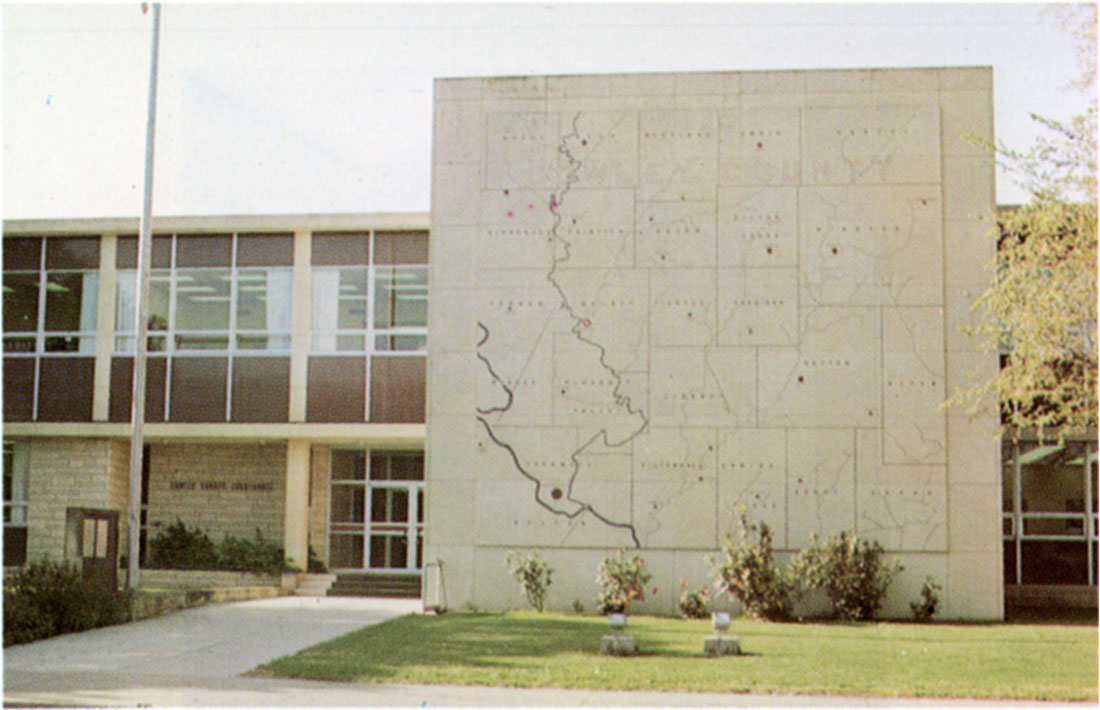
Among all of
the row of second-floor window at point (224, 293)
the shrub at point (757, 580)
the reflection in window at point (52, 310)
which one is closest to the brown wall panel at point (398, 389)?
the row of second-floor window at point (224, 293)

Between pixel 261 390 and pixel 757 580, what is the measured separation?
36.9 ft

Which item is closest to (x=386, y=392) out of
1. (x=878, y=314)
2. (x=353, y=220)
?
(x=353, y=220)

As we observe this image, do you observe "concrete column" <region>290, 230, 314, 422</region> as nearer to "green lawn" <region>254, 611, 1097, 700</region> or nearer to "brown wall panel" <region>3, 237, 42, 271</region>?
"brown wall panel" <region>3, 237, 42, 271</region>

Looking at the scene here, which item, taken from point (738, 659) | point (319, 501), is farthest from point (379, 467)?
point (738, 659)

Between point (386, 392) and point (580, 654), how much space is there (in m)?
10.9

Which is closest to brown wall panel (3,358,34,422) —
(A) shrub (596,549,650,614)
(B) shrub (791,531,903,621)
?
(A) shrub (596,549,650,614)

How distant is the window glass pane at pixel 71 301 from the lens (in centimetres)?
2422

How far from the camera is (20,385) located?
24.0m

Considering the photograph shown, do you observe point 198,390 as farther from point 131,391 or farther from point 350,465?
point 350,465

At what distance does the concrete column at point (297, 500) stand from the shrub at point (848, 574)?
423 inches

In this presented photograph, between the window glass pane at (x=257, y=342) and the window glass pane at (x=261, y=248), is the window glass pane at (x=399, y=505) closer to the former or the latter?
the window glass pane at (x=257, y=342)

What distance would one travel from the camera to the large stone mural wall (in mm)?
17672

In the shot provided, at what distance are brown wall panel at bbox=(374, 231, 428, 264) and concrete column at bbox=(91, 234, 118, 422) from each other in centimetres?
571

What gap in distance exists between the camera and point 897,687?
10938 millimetres
